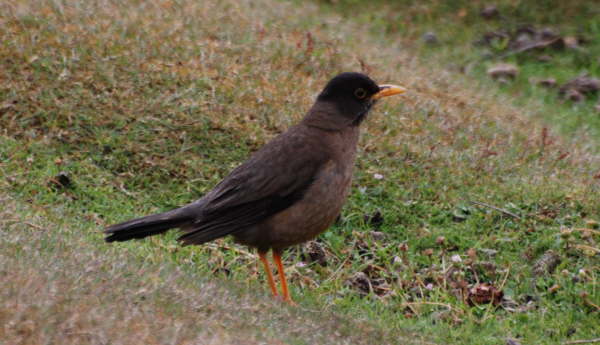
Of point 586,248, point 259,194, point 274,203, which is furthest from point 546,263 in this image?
point 259,194

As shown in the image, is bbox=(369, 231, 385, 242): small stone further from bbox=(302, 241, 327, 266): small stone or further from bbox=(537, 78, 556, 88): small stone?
bbox=(537, 78, 556, 88): small stone

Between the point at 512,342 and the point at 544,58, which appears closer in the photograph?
the point at 512,342

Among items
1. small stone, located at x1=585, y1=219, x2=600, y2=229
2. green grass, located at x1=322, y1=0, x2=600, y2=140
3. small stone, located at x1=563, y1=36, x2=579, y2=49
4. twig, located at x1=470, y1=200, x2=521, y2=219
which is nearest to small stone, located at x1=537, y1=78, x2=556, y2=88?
green grass, located at x1=322, y1=0, x2=600, y2=140

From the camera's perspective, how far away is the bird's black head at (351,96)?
20.5 ft

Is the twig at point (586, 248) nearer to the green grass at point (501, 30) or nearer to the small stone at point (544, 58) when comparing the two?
the green grass at point (501, 30)

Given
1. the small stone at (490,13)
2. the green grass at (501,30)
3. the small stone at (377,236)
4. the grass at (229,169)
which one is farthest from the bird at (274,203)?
the small stone at (490,13)

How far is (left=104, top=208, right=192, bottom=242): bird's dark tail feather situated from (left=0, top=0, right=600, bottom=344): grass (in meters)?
0.19

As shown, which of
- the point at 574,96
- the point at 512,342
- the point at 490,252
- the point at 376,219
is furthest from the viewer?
the point at 574,96

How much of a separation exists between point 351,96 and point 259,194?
3.65 ft

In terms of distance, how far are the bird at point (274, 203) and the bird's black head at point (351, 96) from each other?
0.34 meters

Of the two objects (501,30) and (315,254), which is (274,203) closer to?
(315,254)

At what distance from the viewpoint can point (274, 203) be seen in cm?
570

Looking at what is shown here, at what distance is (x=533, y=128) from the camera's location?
990 centimetres

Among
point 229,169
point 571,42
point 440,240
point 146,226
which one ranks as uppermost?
point 146,226
